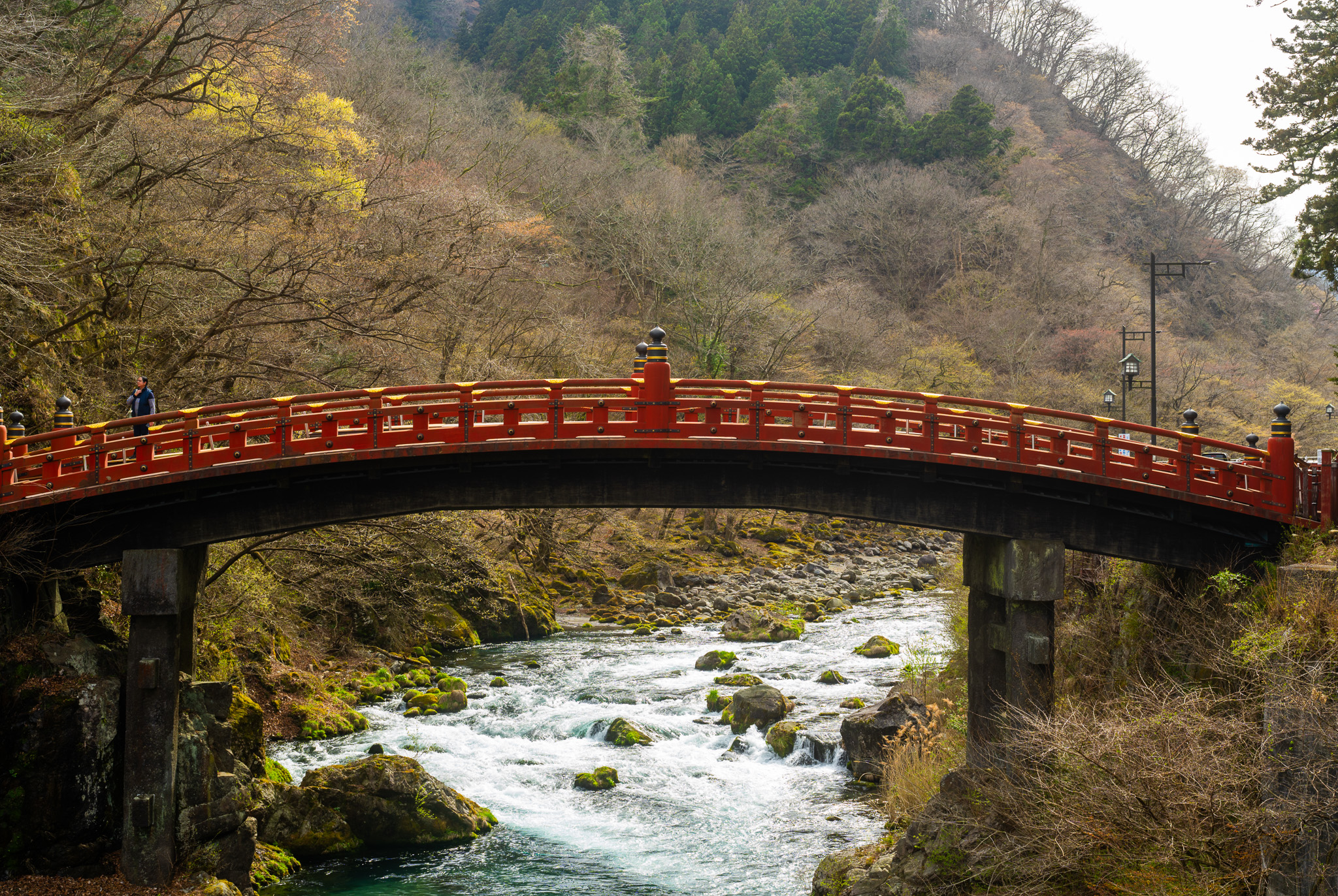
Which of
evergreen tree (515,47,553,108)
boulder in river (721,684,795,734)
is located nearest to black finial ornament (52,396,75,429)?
boulder in river (721,684,795,734)

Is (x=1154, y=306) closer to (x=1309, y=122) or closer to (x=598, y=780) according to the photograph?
(x=1309, y=122)

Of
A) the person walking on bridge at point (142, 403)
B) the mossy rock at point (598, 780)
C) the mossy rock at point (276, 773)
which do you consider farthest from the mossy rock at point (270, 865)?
the person walking on bridge at point (142, 403)

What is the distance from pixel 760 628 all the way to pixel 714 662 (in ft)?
15.2

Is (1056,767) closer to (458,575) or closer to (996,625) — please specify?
(996,625)

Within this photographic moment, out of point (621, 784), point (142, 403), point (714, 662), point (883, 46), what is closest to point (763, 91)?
point (883, 46)

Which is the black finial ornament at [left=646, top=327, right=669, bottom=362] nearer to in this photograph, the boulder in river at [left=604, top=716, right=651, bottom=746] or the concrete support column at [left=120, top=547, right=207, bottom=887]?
the concrete support column at [left=120, top=547, right=207, bottom=887]

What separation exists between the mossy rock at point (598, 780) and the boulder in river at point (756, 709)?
3.54m

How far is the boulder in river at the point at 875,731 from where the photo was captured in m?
19.9

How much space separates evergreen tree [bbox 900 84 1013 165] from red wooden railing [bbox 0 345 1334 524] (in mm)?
57910

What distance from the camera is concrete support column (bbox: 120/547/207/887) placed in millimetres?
14273

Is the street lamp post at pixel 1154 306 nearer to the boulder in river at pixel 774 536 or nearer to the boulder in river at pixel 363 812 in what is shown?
the boulder in river at pixel 363 812

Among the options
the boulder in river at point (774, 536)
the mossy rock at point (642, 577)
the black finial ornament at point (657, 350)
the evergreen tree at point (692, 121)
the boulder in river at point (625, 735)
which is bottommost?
the boulder in river at point (625, 735)

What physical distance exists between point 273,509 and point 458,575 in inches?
407

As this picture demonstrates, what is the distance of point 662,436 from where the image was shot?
611 inches
